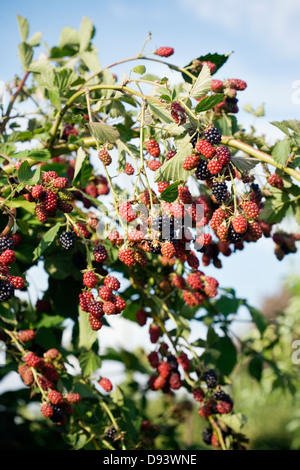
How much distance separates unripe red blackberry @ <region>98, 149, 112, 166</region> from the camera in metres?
1.37

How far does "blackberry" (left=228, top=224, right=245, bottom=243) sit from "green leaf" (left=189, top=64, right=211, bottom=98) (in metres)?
0.34

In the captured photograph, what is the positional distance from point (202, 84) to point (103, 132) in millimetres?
319

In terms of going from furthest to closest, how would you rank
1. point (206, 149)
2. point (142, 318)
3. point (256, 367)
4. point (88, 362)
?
point (256, 367) < point (142, 318) < point (88, 362) < point (206, 149)

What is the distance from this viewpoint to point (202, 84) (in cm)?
127

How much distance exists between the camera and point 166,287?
1951 millimetres

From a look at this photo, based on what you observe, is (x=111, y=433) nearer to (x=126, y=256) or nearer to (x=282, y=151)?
(x=126, y=256)

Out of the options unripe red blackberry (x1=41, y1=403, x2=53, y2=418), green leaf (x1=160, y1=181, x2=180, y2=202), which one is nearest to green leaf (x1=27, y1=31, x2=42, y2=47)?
green leaf (x1=160, y1=181, x2=180, y2=202)

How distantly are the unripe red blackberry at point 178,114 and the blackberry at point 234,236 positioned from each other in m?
0.29

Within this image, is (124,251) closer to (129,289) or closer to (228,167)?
(228,167)

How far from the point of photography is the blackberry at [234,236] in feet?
4.01

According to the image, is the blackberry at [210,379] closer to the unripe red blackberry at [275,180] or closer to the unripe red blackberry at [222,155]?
the unripe red blackberry at [275,180]

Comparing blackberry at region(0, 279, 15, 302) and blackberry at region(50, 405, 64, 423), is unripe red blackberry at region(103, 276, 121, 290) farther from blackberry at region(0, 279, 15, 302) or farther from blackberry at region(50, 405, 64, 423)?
blackberry at region(50, 405, 64, 423)

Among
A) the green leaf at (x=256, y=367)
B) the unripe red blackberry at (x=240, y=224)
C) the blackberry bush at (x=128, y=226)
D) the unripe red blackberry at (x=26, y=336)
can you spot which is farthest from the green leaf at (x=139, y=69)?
the green leaf at (x=256, y=367)

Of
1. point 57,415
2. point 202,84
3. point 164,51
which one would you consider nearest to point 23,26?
point 164,51
